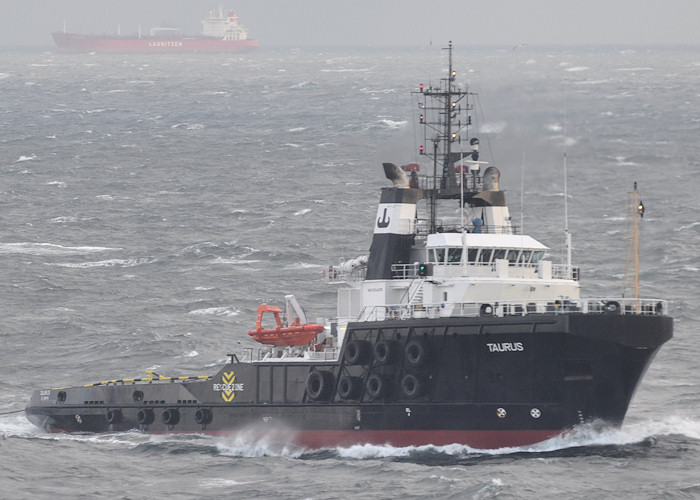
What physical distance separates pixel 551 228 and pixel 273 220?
19.6 metres

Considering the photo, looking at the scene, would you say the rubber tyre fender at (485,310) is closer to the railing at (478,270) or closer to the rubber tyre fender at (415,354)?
the rubber tyre fender at (415,354)

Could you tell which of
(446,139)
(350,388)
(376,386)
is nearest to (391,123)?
(446,139)

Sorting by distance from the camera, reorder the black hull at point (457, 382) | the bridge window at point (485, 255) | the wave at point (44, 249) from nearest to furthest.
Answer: the black hull at point (457, 382)
the bridge window at point (485, 255)
the wave at point (44, 249)

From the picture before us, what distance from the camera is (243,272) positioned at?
3282 inches

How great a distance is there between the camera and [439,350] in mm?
46500

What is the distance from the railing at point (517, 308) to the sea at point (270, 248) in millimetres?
3926

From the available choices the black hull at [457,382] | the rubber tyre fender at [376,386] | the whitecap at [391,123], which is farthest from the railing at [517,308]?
the whitecap at [391,123]

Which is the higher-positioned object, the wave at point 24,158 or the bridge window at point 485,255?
the bridge window at point 485,255

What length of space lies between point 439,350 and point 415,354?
82 centimetres

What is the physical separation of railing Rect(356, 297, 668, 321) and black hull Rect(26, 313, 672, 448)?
47cm

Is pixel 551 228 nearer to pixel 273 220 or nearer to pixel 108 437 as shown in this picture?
pixel 273 220

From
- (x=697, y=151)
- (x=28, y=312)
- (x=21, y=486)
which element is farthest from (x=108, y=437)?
(x=697, y=151)

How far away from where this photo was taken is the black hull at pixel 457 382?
4469 cm

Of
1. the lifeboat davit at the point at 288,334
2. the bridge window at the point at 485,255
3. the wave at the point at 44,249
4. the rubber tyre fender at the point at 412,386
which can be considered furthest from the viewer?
the wave at the point at 44,249
